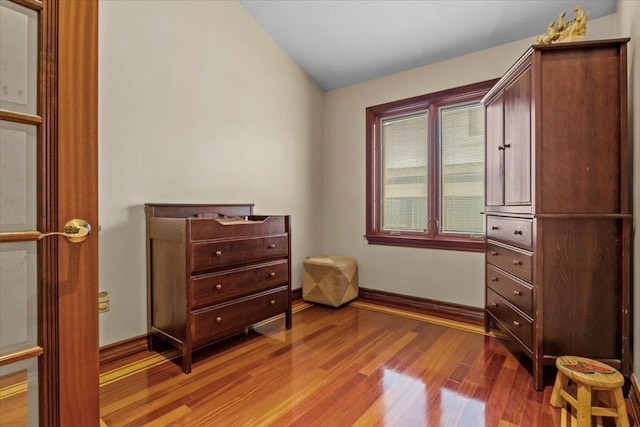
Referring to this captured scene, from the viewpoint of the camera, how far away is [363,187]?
363 centimetres

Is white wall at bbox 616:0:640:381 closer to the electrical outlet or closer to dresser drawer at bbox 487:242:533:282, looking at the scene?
dresser drawer at bbox 487:242:533:282

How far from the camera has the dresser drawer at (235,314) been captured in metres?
2.06

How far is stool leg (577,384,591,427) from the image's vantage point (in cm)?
146

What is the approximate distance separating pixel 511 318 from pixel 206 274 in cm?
194

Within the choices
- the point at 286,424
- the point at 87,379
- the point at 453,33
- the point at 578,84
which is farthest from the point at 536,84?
the point at 87,379

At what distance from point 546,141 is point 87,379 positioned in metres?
2.20

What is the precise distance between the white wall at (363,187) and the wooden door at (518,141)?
2.97ft

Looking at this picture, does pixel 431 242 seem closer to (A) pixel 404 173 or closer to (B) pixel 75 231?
(A) pixel 404 173

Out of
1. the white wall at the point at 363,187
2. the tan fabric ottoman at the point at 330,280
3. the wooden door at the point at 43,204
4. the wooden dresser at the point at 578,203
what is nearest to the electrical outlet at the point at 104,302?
the wooden door at the point at 43,204

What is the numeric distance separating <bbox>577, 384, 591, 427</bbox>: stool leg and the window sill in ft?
4.87

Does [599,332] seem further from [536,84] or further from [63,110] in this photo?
[63,110]

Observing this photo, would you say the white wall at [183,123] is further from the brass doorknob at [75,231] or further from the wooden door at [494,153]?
the wooden door at [494,153]

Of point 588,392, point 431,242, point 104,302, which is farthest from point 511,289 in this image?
point 104,302

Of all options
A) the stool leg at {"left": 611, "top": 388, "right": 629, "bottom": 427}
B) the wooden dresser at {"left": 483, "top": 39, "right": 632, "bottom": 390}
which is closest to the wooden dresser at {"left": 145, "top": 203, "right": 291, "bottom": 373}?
the wooden dresser at {"left": 483, "top": 39, "right": 632, "bottom": 390}
